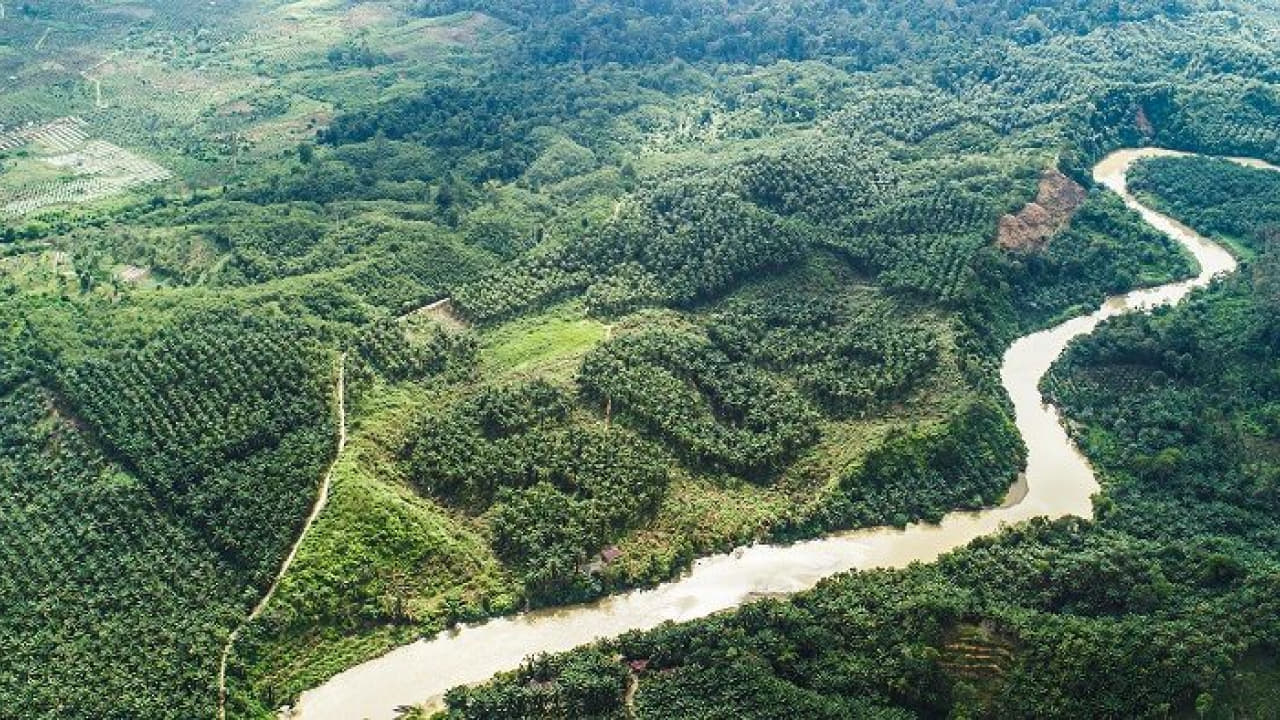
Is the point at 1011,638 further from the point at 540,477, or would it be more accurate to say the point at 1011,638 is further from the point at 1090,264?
the point at 1090,264

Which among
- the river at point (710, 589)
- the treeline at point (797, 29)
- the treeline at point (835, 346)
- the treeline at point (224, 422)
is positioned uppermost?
the treeline at point (797, 29)

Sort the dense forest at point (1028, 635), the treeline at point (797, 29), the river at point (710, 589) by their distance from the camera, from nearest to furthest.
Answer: the dense forest at point (1028, 635) → the river at point (710, 589) → the treeline at point (797, 29)

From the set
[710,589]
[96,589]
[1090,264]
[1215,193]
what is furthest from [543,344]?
[1215,193]

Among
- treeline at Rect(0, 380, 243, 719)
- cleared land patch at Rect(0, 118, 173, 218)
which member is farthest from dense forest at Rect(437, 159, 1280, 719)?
cleared land patch at Rect(0, 118, 173, 218)

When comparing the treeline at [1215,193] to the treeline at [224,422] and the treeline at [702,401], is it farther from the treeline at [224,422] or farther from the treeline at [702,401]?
the treeline at [224,422]

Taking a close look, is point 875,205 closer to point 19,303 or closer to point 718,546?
point 718,546

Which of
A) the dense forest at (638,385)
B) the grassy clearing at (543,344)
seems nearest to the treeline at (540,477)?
the dense forest at (638,385)
